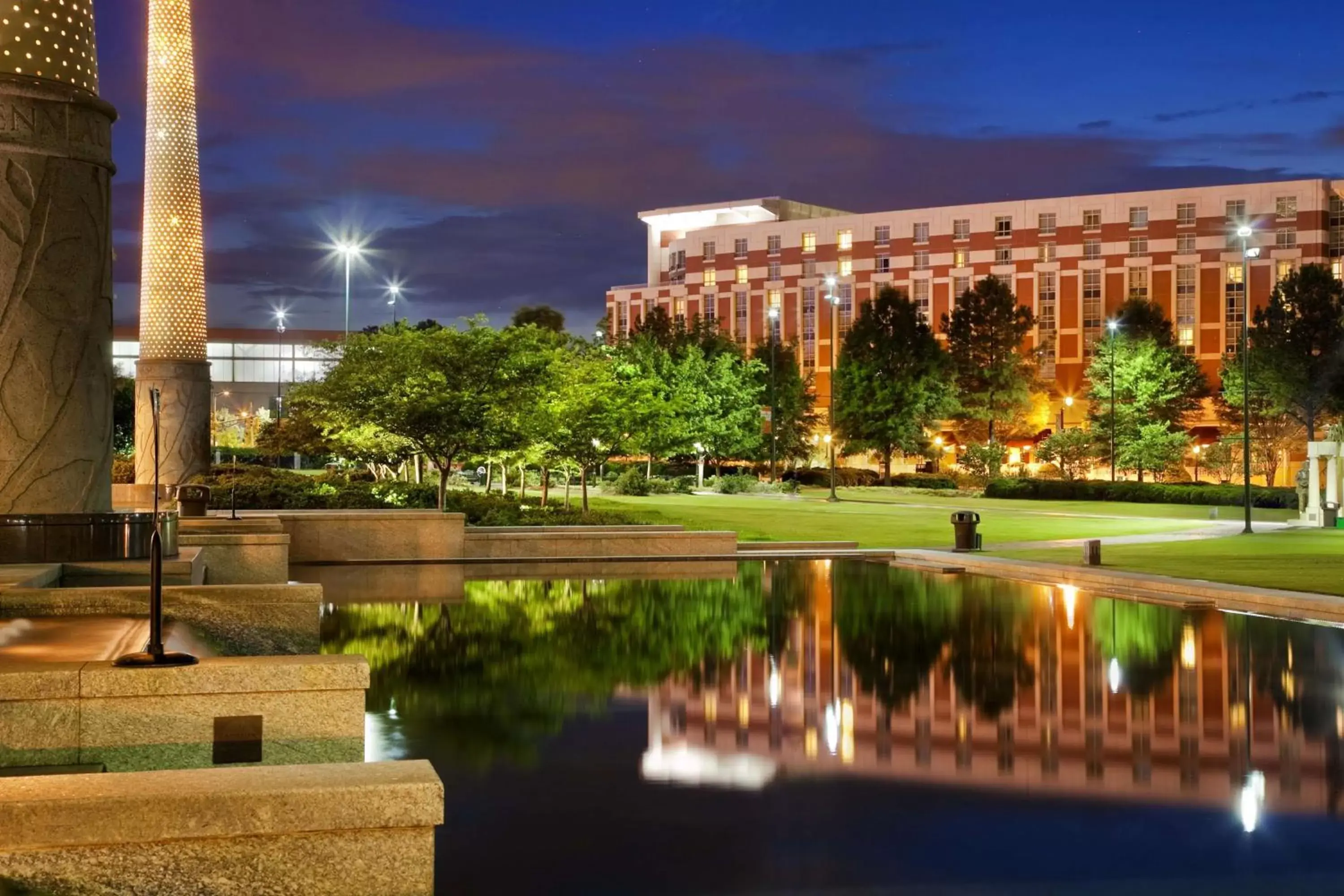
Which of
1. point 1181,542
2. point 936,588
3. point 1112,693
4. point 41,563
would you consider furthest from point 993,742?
point 1181,542

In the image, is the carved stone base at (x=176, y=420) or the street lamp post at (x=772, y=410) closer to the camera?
the carved stone base at (x=176, y=420)

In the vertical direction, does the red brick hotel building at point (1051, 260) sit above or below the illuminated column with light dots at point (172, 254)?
above

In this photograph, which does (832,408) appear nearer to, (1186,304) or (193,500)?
(1186,304)

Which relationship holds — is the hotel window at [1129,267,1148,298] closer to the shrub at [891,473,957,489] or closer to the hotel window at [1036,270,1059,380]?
the hotel window at [1036,270,1059,380]

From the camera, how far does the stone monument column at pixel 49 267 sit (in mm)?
14195

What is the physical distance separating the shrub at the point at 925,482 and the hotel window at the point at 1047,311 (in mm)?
29129

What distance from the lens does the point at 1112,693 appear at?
1409 centimetres

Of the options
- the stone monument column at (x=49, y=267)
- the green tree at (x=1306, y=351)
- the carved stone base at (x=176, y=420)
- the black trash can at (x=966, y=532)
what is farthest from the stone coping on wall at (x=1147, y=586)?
the green tree at (x=1306, y=351)

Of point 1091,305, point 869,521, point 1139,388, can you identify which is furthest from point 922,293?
point 869,521

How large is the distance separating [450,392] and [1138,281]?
249ft

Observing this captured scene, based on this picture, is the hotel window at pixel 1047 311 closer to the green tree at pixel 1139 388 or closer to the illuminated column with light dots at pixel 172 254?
the green tree at pixel 1139 388

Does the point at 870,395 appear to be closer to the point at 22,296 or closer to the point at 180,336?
the point at 180,336

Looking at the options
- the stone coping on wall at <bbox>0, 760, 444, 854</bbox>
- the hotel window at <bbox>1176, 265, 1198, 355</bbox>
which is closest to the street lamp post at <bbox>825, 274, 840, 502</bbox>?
the hotel window at <bbox>1176, 265, 1198, 355</bbox>

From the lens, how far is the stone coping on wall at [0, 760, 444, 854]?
5965mm
